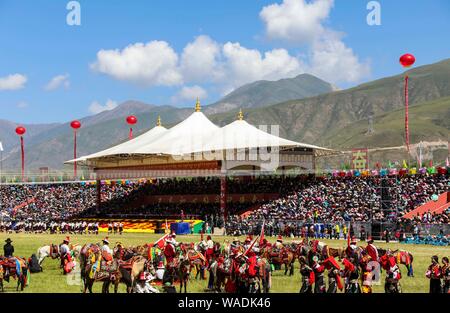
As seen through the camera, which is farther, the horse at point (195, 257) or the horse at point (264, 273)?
the horse at point (195, 257)

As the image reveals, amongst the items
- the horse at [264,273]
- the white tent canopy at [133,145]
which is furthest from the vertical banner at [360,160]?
the horse at [264,273]

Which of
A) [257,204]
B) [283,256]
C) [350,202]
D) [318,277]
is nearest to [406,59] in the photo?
[350,202]

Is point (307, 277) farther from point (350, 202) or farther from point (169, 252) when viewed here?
point (350, 202)

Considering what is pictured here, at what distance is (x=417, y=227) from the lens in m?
42.6

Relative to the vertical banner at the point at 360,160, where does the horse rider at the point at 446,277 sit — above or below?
below

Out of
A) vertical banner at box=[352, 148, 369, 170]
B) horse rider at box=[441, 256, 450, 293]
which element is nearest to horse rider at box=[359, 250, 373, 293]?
horse rider at box=[441, 256, 450, 293]

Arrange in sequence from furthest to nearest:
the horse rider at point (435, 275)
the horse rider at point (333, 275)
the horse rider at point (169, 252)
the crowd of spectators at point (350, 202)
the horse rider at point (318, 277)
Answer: the crowd of spectators at point (350, 202), the horse rider at point (169, 252), the horse rider at point (435, 275), the horse rider at point (318, 277), the horse rider at point (333, 275)

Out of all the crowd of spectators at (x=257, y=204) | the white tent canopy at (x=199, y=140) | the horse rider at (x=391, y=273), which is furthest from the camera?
the white tent canopy at (x=199, y=140)

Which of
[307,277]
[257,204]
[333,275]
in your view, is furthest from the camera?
[257,204]

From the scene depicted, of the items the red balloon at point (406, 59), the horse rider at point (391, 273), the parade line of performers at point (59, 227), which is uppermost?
the red balloon at point (406, 59)

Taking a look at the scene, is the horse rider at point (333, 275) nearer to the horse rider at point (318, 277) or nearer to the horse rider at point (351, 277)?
the horse rider at point (318, 277)
